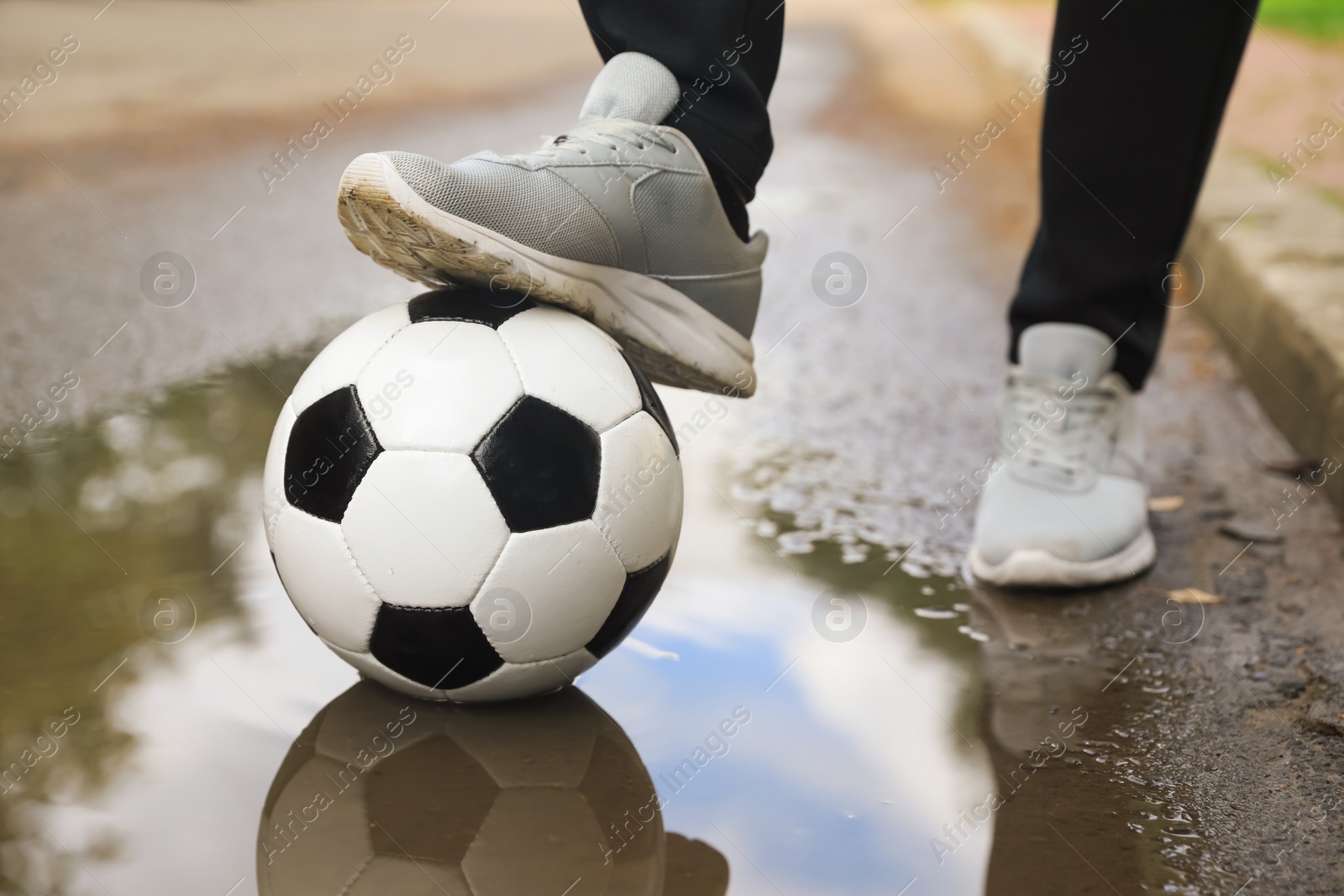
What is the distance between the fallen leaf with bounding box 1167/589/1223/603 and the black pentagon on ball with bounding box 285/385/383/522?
137cm

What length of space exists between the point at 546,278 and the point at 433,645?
493 millimetres

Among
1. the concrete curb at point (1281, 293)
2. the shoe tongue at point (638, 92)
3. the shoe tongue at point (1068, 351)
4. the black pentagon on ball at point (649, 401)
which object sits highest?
the shoe tongue at point (638, 92)

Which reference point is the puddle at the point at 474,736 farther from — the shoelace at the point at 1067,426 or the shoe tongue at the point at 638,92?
the shoe tongue at the point at 638,92

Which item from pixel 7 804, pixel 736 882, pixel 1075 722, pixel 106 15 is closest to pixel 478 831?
pixel 736 882

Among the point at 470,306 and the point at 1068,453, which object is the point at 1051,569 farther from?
the point at 470,306

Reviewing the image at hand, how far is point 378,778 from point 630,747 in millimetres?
309

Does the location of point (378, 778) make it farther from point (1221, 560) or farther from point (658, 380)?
point (1221, 560)

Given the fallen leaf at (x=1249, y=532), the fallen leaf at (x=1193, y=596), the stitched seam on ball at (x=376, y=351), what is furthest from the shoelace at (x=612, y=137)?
the fallen leaf at (x=1249, y=532)

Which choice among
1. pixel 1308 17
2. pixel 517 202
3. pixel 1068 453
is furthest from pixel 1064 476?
pixel 1308 17

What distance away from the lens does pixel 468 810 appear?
4.57ft

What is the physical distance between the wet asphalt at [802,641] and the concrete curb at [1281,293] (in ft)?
0.32

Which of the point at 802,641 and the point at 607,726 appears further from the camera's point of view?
the point at 802,641

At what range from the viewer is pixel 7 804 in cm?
→ 137

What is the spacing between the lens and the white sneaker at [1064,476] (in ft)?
6.91
